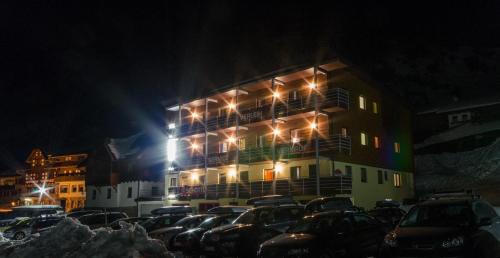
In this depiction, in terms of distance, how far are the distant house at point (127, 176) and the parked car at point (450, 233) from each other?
38.5m

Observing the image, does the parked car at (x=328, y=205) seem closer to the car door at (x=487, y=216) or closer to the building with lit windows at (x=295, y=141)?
the car door at (x=487, y=216)

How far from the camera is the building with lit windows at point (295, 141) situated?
32.5 metres

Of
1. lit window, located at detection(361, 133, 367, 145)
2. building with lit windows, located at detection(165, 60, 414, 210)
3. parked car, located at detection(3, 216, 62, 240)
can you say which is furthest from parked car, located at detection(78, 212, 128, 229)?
lit window, located at detection(361, 133, 367, 145)

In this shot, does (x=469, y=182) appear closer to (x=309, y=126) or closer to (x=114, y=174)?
(x=309, y=126)

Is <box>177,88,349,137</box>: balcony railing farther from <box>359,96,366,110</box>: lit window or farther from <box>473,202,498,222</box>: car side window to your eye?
<box>473,202,498,222</box>: car side window

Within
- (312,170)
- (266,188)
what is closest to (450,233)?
(312,170)

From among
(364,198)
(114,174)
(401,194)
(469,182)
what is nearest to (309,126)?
(364,198)

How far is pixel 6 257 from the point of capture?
1201 centimetres

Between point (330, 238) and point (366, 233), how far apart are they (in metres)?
1.54

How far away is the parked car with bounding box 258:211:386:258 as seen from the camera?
11352 mm

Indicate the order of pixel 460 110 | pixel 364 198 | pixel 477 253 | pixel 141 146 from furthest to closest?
1. pixel 141 146
2. pixel 460 110
3. pixel 364 198
4. pixel 477 253

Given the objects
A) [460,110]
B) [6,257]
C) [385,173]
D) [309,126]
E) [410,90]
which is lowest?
[6,257]

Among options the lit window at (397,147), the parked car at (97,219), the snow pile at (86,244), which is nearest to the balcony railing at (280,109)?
the lit window at (397,147)

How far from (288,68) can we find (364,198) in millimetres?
11585
